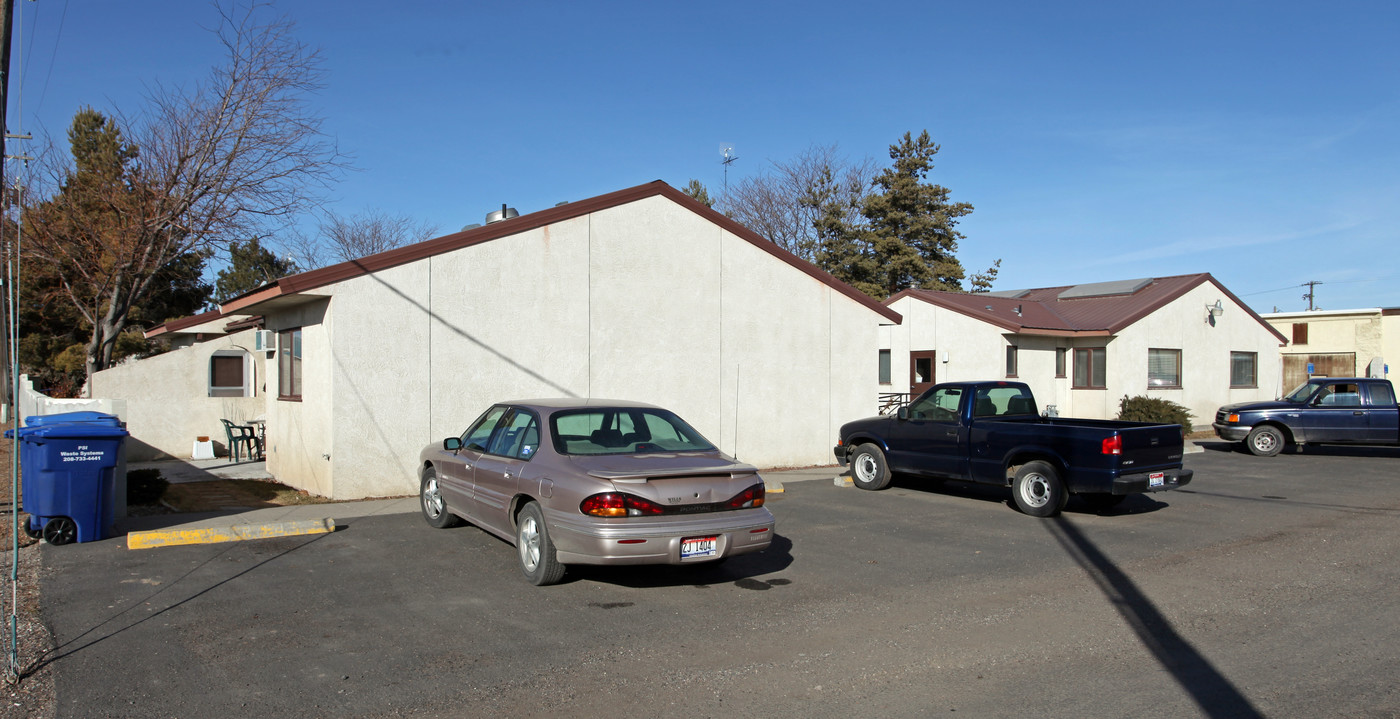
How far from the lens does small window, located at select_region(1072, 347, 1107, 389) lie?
25125 mm

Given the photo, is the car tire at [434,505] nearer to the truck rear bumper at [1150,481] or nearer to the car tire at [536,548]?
→ the car tire at [536,548]

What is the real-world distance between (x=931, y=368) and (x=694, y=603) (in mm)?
19519

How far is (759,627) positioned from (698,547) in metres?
0.87

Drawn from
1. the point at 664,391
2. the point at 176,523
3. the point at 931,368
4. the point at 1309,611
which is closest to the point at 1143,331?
the point at 931,368

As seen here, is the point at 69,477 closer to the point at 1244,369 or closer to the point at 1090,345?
the point at 1090,345

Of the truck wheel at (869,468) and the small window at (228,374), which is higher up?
the small window at (228,374)

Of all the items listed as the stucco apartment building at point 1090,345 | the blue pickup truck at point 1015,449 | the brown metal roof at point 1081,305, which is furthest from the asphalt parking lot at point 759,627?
the brown metal roof at point 1081,305

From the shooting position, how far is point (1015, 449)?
10.9 meters

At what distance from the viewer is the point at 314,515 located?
10.2 m

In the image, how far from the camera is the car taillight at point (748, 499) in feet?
22.8

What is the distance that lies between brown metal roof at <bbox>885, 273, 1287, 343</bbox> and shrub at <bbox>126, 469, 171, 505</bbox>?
63.1 ft

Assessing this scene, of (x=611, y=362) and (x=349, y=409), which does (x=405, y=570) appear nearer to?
(x=349, y=409)

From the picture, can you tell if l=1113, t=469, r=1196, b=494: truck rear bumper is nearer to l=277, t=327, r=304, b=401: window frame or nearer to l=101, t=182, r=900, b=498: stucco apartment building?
l=101, t=182, r=900, b=498: stucco apartment building

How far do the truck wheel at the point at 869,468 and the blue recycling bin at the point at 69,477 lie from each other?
30.2 feet
